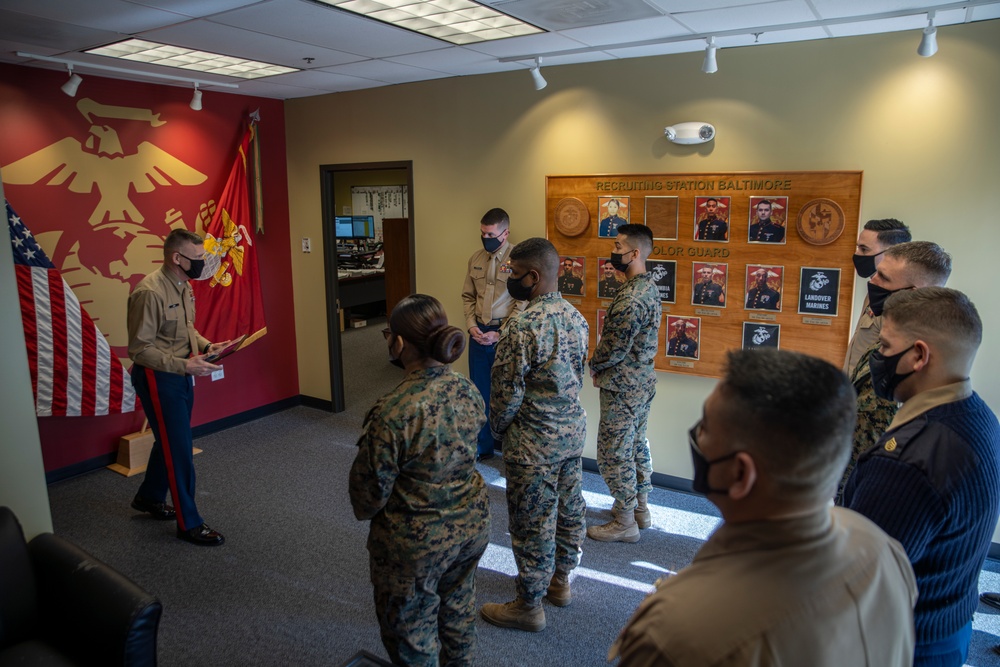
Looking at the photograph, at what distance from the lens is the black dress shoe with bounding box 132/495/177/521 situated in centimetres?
376

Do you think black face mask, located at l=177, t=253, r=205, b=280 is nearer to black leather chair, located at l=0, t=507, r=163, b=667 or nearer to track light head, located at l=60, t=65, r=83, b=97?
track light head, located at l=60, t=65, r=83, b=97

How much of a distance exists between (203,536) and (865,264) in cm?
373

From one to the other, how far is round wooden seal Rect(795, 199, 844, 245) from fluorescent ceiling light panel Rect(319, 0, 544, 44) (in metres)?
1.76

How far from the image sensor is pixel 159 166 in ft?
15.4

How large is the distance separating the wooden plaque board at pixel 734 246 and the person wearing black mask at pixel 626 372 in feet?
1.39

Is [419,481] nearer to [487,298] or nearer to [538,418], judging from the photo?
[538,418]

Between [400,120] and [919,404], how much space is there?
13.9ft

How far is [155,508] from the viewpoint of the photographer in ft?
12.4

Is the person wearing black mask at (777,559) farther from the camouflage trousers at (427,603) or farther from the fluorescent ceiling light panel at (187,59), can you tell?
the fluorescent ceiling light panel at (187,59)


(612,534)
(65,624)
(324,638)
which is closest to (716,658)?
(65,624)

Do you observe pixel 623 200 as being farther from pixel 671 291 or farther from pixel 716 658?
pixel 716 658

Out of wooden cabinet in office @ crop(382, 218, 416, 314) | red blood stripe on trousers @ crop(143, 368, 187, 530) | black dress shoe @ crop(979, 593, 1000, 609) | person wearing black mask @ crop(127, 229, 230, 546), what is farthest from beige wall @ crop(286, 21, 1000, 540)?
red blood stripe on trousers @ crop(143, 368, 187, 530)

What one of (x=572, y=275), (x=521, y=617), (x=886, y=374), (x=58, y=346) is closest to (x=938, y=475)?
(x=886, y=374)

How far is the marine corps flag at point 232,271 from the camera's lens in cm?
496
